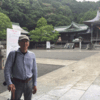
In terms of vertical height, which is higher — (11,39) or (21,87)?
(11,39)

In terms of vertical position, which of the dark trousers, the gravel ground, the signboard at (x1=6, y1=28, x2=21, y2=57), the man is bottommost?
the gravel ground

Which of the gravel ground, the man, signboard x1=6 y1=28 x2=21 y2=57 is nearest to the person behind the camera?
the man

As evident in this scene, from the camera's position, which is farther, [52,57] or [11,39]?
[52,57]

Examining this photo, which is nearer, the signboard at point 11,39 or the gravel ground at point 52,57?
the signboard at point 11,39

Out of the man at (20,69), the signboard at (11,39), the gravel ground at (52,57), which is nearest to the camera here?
the man at (20,69)

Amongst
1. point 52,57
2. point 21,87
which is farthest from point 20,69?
point 52,57

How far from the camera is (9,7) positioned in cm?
3806

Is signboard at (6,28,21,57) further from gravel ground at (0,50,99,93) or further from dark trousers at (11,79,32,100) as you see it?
dark trousers at (11,79,32,100)

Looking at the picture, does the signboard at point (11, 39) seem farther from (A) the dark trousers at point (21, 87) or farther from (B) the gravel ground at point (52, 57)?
(A) the dark trousers at point (21, 87)

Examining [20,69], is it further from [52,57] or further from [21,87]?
[52,57]

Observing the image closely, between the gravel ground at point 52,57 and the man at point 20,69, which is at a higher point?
the man at point 20,69

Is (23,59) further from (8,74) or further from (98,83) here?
(98,83)

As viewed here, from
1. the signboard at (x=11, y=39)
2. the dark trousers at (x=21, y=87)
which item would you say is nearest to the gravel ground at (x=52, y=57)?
the signboard at (x=11, y=39)

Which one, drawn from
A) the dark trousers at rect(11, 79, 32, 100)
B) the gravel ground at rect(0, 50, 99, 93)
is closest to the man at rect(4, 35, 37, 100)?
the dark trousers at rect(11, 79, 32, 100)
